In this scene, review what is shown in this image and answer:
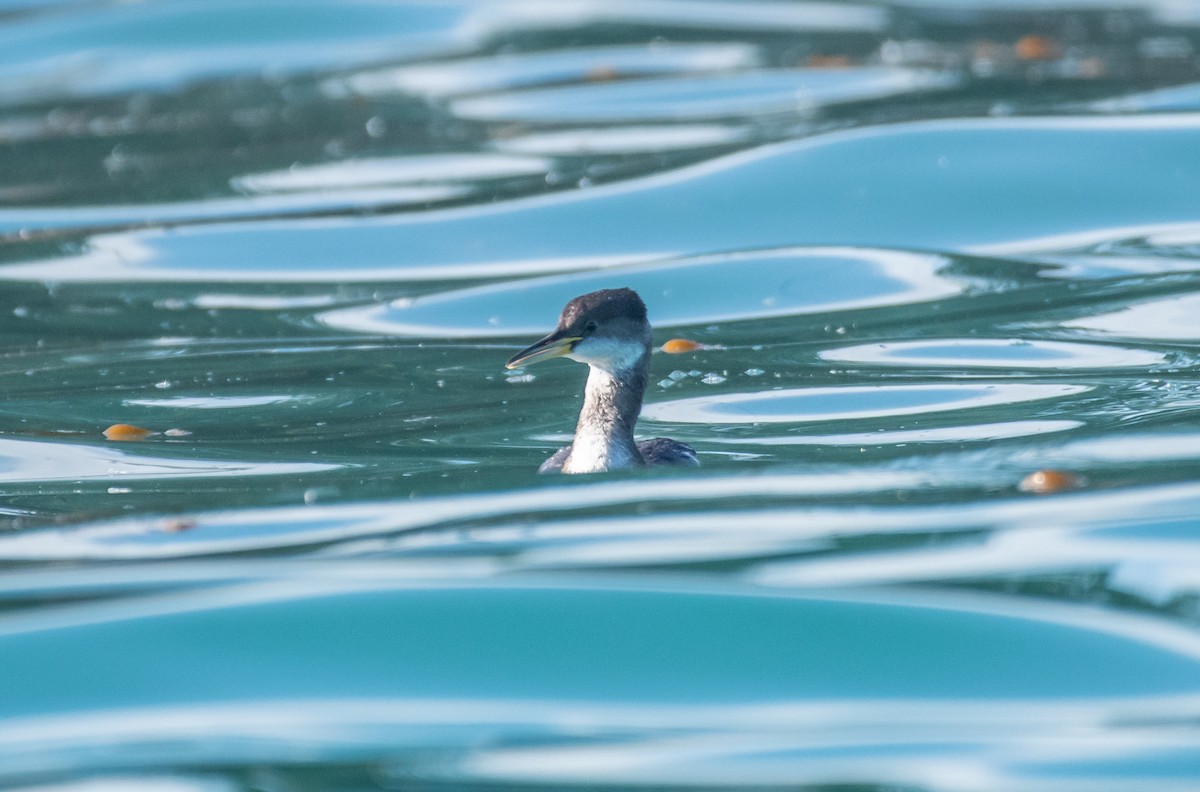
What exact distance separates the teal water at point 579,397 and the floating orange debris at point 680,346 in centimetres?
6

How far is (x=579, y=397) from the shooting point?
23.9ft

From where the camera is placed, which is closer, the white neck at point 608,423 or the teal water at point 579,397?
the teal water at point 579,397

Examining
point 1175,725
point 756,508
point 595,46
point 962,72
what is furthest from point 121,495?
point 595,46

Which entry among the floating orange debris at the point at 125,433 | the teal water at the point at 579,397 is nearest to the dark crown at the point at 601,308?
the teal water at the point at 579,397

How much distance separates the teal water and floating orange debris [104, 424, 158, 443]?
2.3 inches

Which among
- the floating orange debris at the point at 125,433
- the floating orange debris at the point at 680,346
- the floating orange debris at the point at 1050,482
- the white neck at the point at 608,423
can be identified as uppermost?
the floating orange debris at the point at 680,346

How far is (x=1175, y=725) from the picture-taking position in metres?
3.60

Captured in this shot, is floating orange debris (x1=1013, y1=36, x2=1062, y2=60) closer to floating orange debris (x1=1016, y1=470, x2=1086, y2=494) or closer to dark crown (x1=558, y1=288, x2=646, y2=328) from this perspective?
dark crown (x1=558, y1=288, x2=646, y2=328)

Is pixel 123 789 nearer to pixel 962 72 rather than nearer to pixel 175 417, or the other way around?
pixel 175 417

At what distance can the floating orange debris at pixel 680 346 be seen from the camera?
7.70 meters

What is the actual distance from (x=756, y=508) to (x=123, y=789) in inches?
75.5

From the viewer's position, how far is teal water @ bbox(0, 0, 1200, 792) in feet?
12.6

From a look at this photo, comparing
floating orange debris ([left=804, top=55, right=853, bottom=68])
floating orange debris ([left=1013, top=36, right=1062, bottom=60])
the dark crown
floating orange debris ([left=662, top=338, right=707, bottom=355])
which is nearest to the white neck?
the dark crown

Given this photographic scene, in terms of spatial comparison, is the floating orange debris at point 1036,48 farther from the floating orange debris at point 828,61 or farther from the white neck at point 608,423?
the white neck at point 608,423
